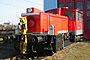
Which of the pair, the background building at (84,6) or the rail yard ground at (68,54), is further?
the background building at (84,6)

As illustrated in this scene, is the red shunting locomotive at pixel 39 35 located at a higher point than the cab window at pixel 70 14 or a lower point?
lower

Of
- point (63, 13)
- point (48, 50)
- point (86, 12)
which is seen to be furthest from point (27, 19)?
point (86, 12)

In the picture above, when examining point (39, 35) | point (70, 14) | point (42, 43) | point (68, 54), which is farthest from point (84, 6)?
point (39, 35)

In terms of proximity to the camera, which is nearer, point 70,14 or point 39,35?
point 39,35

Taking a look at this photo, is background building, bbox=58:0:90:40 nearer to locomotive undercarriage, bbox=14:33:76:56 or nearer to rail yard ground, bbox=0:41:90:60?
rail yard ground, bbox=0:41:90:60

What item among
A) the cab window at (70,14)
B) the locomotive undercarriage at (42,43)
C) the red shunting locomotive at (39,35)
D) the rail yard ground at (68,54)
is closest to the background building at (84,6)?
the cab window at (70,14)

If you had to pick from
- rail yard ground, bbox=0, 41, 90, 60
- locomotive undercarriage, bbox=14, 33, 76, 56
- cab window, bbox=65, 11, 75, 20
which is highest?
cab window, bbox=65, 11, 75, 20

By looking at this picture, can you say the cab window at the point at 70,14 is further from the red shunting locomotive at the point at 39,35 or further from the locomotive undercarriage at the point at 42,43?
the locomotive undercarriage at the point at 42,43

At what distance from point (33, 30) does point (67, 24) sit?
3.72 metres

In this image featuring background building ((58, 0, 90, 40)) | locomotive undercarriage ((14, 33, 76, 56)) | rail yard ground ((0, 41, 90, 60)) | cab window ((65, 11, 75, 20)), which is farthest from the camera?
background building ((58, 0, 90, 40))

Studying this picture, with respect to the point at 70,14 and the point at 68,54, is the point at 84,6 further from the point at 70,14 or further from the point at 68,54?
the point at 68,54

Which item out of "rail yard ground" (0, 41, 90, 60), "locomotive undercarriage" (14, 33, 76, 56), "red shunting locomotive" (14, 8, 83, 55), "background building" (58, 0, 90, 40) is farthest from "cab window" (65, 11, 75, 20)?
"background building" (58, 0, 90, 40)

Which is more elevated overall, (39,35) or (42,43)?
(39,35)

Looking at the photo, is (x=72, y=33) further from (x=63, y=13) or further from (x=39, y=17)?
(x=39, y=17)
